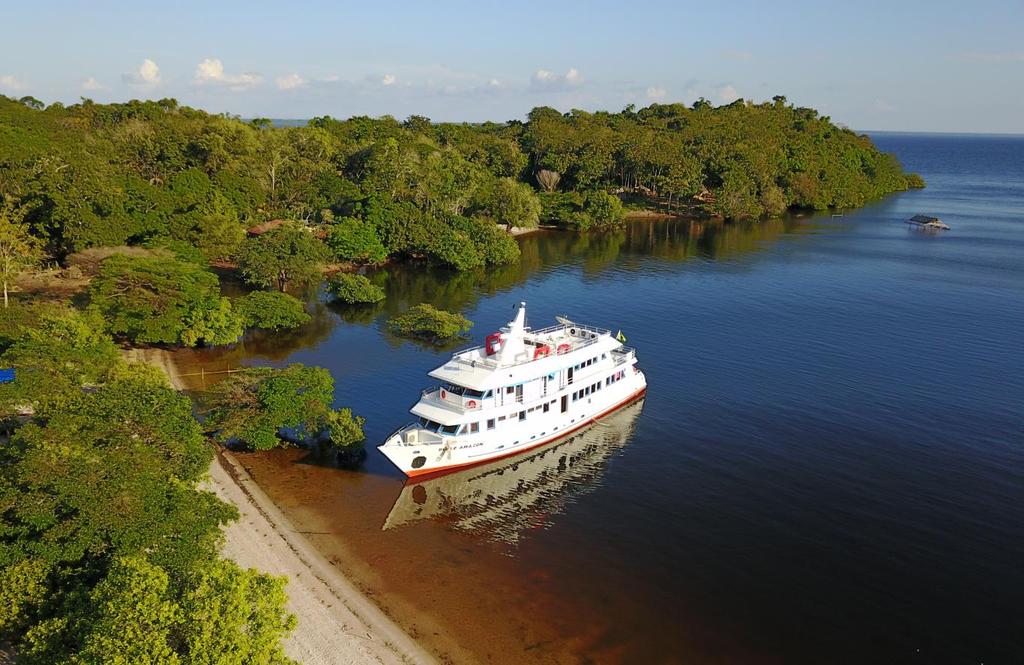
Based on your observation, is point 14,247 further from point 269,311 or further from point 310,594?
point 310,594

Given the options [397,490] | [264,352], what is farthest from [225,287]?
[397,490]

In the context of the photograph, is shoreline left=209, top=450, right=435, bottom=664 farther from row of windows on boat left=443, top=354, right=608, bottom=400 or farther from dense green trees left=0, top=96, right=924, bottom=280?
dense green trees left=0, top=96, right=924, bottom=280

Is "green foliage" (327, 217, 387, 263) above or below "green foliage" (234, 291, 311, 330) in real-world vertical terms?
above

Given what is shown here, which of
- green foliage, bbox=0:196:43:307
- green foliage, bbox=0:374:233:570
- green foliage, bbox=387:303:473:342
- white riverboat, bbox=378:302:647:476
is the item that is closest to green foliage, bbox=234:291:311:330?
green foliage, bbox=387:303:473:342

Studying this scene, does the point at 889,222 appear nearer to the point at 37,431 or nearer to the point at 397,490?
the point at 397,490

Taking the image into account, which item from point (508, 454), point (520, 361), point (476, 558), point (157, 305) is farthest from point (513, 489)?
point (157, 305)
